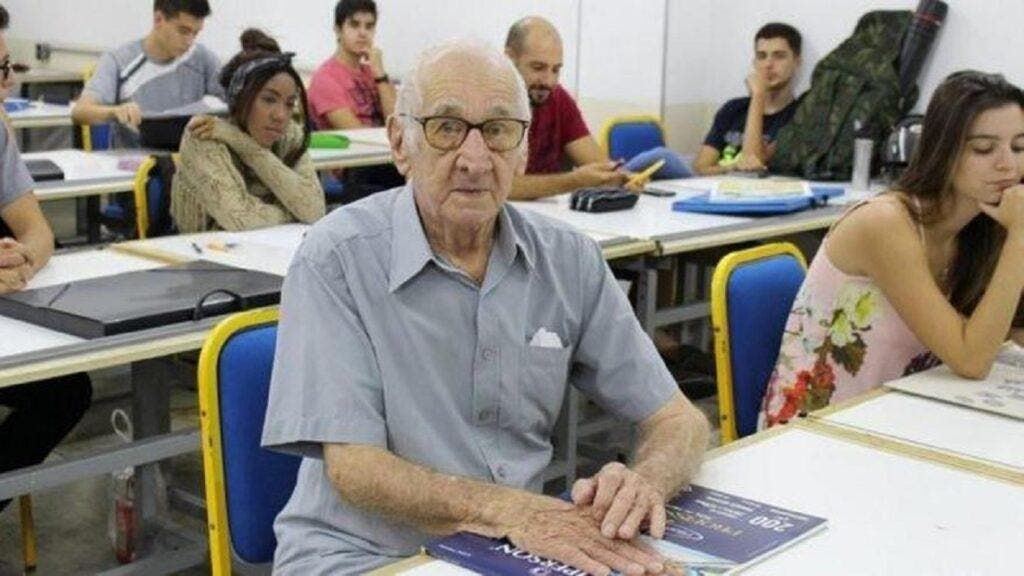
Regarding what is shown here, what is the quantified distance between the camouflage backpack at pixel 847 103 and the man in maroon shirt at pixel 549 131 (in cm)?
85

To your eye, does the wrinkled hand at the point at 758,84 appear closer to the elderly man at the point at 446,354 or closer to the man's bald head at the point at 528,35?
the man's bald head at the point at 528,35

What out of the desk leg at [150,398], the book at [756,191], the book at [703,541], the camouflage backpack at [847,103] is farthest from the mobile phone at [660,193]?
the book at [703,541]

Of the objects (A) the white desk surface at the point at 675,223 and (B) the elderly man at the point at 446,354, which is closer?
(B) the elderly man at the point at 446,354

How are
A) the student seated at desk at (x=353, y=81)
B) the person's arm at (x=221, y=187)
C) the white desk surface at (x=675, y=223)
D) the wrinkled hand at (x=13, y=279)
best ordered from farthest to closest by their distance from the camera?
the student seated at desk at (x=353, y=81)
the white desk surface at (x=675, y=223)
the person's arm at (x=221, y=187)
the wrinkled hand at (x=13, y=279)

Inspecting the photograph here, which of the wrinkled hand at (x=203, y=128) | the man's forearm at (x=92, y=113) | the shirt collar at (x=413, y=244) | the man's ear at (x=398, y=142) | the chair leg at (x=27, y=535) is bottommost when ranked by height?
the chair leg at (x=27, y=535)

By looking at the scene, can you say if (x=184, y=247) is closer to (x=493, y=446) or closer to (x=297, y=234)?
(x=297, y=234)

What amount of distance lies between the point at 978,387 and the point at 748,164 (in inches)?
127

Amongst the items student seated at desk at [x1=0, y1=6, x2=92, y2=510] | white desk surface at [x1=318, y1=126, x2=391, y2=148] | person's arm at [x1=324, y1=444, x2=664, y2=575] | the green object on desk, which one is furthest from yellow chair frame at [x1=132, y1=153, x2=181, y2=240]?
person's arm at [x1=324, y1=444, x2=664, y2=575]

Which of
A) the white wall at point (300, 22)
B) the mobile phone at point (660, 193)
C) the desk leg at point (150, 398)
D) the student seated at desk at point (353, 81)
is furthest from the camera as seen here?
the white wall at point (300, 22)

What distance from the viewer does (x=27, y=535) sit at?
10.7 ft

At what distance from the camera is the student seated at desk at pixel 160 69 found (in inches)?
237

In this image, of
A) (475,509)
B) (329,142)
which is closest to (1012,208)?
(475,509)

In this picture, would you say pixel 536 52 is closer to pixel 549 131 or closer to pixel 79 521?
pixel 549 131

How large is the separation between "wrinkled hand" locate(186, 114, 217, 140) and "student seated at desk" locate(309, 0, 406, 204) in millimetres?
2764
